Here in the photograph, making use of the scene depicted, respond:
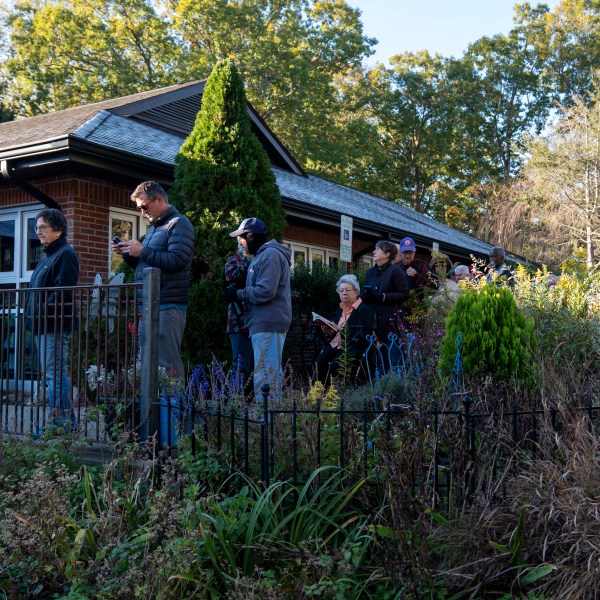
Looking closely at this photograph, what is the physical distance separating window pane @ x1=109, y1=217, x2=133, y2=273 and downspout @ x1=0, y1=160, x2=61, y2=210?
79cm

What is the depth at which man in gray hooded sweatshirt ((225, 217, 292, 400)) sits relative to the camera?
614 centimetres

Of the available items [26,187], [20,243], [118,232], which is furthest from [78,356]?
[20,243]

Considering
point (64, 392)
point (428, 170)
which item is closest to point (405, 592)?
point (64, 392)

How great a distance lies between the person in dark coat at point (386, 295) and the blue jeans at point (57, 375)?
321 cm

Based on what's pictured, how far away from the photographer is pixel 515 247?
3506cm

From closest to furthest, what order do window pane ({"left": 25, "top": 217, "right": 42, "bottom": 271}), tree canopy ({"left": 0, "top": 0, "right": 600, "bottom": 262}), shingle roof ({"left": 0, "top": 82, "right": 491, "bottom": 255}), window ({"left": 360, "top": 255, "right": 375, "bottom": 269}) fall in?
1. shingle roof ({"left": 0, "top": 82, "right": 491, "bottom": 255})
2. window pane ({"left": 25, "top": 217, "right": 42, "bottom": 271})
3. window ({"left": 360, "top": 255, "right": 375, "bottom": 269})
4. tree canopy ({"left": 0, "top": 0, "right": 600, "bottom": 262})

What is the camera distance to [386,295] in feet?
24.2

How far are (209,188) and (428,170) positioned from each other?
1225 inches

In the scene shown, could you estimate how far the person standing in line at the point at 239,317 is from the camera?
656cm

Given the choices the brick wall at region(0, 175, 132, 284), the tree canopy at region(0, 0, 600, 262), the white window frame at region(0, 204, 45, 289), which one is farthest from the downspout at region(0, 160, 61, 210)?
the tree canopy at region(0, 0, 600, 262)

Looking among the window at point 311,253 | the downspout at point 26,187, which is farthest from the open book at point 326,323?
the window at point 311,253

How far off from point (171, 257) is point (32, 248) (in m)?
4.26

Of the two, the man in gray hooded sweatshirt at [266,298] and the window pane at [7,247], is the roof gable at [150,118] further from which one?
the man in gray hooded sweatshirt at [266,298]

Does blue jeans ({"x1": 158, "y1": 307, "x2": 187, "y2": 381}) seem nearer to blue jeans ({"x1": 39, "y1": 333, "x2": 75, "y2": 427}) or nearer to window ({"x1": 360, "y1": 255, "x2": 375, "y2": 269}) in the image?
blue jeans ({"x1": 39, "y1": 333, "x2": 75, "y2": 427})
